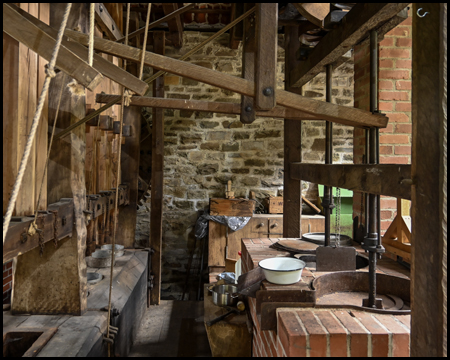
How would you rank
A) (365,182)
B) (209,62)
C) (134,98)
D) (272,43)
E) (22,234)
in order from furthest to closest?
(209,62), (134,98), (22,234), (272,43), (365,182)

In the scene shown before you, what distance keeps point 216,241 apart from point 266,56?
11.2 ft

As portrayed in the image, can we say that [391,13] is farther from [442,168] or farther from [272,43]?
[442,168]

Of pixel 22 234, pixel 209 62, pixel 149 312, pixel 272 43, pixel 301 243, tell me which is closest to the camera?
pixel 272 43

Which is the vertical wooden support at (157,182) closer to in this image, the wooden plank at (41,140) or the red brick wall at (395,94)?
the wooden plank at (41,140)

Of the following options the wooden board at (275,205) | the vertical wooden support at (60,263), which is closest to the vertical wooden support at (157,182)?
the wooden board at (275,205)

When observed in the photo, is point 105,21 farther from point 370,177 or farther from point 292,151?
point 370,177

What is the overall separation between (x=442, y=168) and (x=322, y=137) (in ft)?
14.6

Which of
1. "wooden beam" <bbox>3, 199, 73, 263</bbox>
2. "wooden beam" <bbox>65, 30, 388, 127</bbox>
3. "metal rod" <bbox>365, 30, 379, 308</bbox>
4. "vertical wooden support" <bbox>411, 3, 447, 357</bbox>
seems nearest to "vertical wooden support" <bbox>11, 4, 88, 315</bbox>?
"wooden beam" <bbox>3, 199, 73, 263</bbox>

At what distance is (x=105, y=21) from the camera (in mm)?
3350

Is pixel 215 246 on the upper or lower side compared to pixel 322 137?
lower

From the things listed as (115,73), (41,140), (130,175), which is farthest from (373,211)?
(130,175)

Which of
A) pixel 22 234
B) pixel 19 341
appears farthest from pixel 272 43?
pixel 19 341

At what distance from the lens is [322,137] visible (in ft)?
17.0

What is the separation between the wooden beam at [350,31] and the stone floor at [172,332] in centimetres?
265
